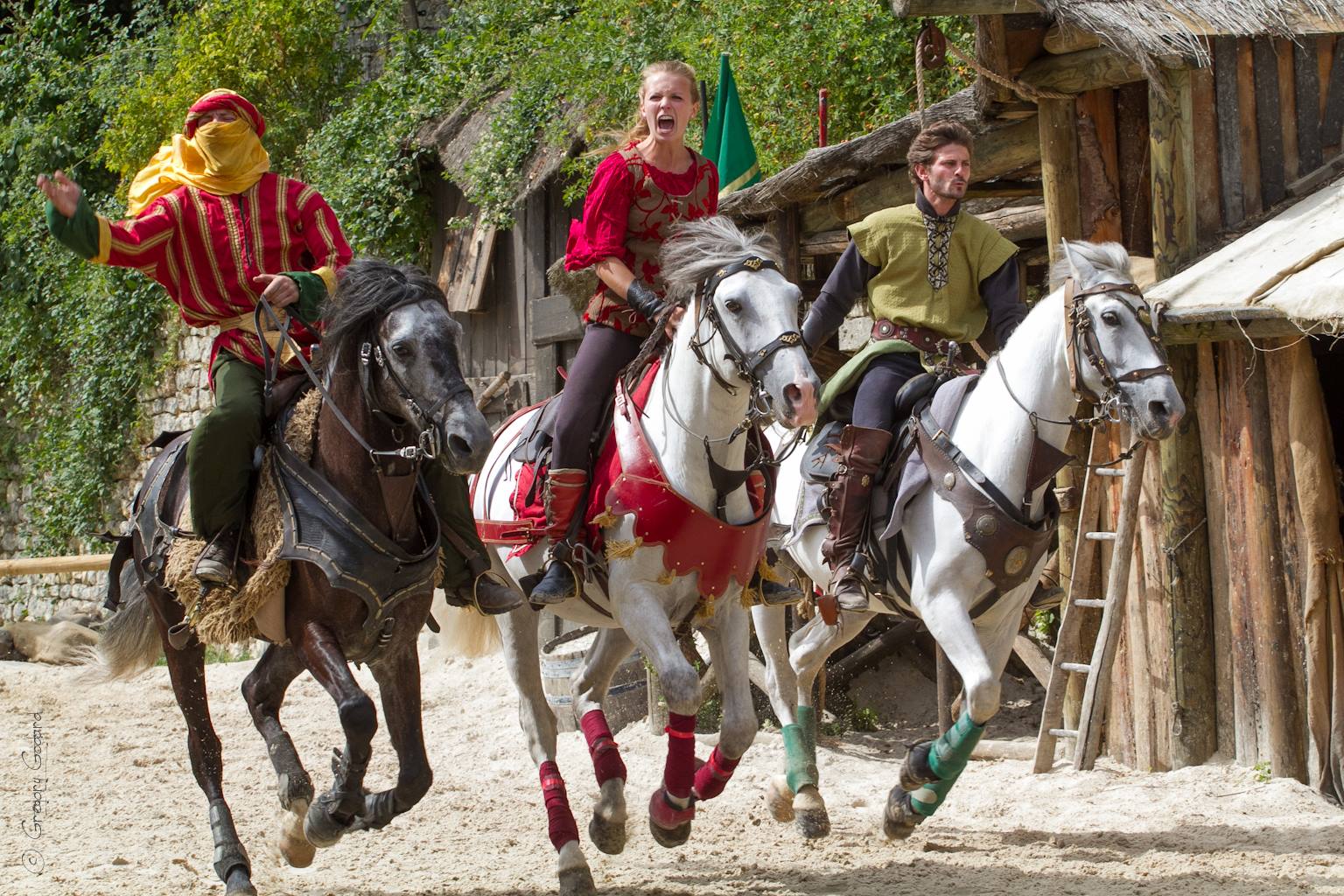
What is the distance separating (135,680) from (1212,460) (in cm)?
829

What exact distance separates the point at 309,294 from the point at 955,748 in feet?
9.54

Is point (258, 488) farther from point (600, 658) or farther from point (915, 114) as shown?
point (915, 114)

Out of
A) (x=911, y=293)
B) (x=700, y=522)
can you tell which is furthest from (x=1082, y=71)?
(x=700, y=522)

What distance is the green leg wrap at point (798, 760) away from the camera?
634 centimetres

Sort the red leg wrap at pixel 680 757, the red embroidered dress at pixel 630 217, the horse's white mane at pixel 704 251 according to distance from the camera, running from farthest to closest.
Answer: the red embroidered dress at pixel 630 217, the red leg wrap at pixel 680 757, the horse's white mane at pixel 704 251

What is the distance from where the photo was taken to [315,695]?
1077 centimetres

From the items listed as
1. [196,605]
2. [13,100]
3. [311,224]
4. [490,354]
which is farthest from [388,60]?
[196,605]

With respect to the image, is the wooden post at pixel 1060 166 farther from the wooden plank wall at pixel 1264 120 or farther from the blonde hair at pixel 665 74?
the blonde hair at pixel 665 74

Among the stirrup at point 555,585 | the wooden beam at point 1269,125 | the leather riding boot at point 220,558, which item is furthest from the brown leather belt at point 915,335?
the leather riding boot at point 220,558

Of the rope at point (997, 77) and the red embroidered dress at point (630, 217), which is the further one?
the rope at point (997, 77)

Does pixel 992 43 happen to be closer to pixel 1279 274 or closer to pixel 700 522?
pixel 1279 274

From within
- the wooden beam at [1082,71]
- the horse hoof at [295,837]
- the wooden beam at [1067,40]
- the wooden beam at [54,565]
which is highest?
the wooden beam at [1067,40]

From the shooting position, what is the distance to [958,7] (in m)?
6.59

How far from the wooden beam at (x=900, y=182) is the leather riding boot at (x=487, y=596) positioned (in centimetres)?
395
